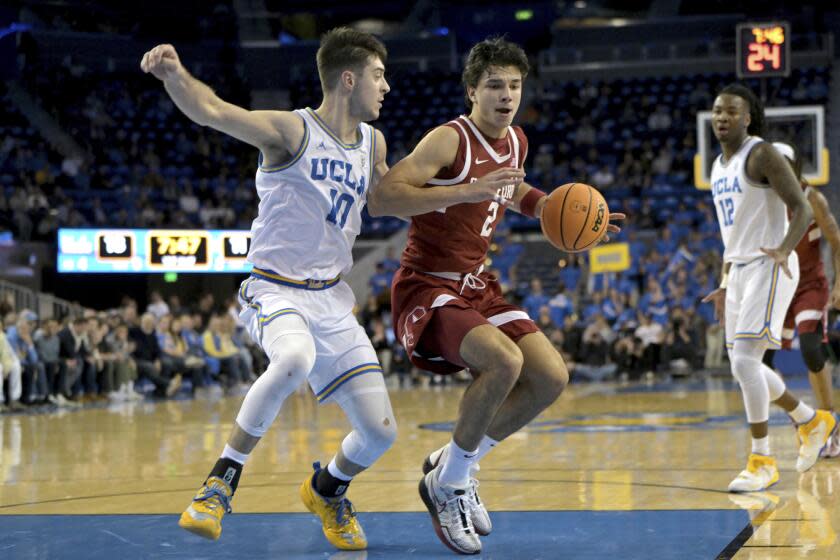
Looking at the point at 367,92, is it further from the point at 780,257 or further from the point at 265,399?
→ the point at 780,257

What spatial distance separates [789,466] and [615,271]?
12933 millimetres

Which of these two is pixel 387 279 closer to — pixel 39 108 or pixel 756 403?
pixel 39 108

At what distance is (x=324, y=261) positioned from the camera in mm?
4539

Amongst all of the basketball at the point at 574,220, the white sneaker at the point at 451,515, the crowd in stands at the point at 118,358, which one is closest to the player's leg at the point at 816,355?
the basketball at the point at 574,220

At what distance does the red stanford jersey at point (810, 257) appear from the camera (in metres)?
7.04

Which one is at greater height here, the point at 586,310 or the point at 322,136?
the point at 322,136

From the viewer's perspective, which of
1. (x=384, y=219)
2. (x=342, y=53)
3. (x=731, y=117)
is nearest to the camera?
(x=342, y=53)

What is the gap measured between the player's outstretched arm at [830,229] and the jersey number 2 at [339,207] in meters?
3.17

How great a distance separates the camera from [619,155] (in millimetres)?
24938

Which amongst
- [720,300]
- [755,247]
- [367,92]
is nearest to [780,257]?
[755,247]

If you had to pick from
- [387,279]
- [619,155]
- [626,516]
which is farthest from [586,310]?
[626,516]

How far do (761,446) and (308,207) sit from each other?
8.92 feet

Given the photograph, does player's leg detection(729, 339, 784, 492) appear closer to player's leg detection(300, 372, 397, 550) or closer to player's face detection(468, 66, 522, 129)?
player's face detection(468, 66, 522, 129)

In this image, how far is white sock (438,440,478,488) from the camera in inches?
177
